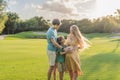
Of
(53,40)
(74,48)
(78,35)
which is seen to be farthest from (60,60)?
(78,35)

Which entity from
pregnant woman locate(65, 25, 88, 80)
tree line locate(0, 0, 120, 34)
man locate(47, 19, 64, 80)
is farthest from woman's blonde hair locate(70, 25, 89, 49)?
Result: tree line locate(0, 0, 120, 34)

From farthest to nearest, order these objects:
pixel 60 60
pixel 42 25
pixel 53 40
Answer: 1. pixel 42 25
2. pixel 60 60
3. pixel 53 40

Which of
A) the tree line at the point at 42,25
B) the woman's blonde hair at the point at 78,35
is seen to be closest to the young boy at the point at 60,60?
the woman's blonde hair at the point at 78,35

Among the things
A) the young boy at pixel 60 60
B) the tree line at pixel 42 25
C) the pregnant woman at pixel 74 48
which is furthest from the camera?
the tree line at pixel 42 25

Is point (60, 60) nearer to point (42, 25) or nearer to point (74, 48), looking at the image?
point (74, 48)

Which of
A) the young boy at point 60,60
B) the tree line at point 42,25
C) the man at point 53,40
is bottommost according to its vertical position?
the tree line at point 42,25

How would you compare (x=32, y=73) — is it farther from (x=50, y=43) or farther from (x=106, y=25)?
(x=106, y=25)

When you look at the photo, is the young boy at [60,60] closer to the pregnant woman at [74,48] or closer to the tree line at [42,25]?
the pregnant woman at [74,48]

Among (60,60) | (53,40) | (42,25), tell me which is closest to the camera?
(53,40)

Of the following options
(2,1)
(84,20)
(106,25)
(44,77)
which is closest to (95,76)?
(44,77)

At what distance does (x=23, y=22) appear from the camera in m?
112

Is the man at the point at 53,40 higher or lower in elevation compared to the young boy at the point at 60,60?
higher

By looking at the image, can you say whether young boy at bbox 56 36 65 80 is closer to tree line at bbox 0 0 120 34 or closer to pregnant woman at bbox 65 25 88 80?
pregnant woman at bbox 65 25 88 80

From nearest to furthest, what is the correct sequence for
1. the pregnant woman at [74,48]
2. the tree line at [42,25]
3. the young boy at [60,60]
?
the pregnant woman at [74,48], the young boy at [60,60], the tree line at [42,25]
